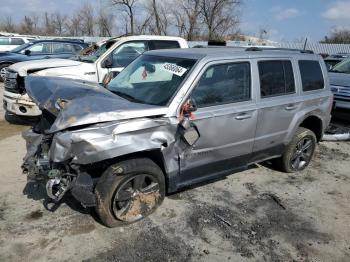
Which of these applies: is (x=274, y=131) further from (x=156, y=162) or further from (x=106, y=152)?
(x=106, y=152)

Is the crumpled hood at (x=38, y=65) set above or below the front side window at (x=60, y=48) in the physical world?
below

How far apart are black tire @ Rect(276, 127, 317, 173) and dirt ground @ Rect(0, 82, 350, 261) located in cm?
36

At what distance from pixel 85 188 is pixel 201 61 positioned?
6.13ft

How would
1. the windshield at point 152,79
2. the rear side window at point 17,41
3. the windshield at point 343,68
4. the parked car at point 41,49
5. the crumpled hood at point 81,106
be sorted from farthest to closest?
the rear side window at point 17,41 < the parked car at point 41,49 < the windshield at point 343,68 < the windshield at point 152,79 < the crumpled hood at point 81,106

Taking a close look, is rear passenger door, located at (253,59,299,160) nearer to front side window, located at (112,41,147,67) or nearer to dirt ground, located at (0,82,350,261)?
dirt ground, located at (0,82,350,261)

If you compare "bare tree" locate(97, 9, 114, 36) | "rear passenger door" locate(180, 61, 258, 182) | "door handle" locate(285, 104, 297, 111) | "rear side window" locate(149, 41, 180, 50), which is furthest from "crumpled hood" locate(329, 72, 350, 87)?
"bare tree" locate(97, 9, 114, 36)

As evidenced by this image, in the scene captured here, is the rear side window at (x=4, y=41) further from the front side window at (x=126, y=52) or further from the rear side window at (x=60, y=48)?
the front side window at (x=126, y=52)

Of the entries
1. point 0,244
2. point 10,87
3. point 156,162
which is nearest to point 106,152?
point 156,162

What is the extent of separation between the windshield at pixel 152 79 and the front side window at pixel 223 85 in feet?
0.77

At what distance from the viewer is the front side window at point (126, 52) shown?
25.8 ft

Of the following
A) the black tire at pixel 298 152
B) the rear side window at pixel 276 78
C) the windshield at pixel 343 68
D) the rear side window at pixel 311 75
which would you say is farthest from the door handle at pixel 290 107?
the windshield at pixel 343 68

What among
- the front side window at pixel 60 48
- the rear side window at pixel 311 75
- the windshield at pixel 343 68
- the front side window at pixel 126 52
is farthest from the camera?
the front side window at pixel 60 48

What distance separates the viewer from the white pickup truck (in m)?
7.22

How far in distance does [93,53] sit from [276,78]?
475 centimetres
